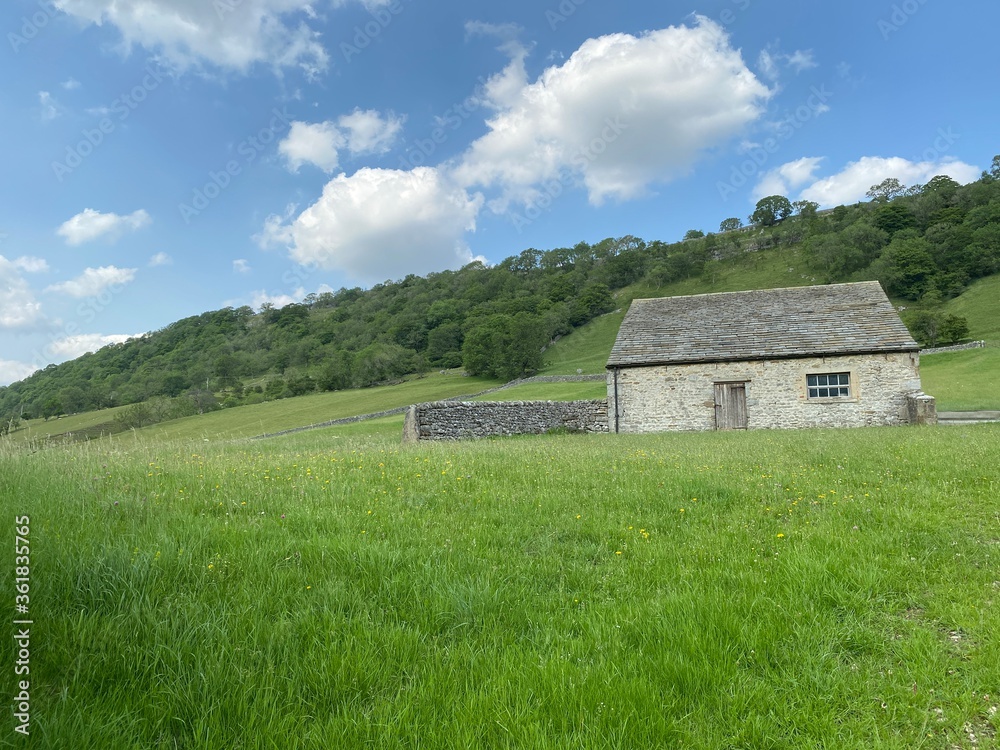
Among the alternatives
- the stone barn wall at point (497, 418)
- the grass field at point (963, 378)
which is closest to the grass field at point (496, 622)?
the stone barn wall at point (497, 418)

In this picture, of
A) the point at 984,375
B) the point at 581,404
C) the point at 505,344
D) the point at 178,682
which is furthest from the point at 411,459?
the point at 505,344

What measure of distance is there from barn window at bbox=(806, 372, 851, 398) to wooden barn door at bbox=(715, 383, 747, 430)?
2.71 meters

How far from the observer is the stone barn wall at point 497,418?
22.3 meters

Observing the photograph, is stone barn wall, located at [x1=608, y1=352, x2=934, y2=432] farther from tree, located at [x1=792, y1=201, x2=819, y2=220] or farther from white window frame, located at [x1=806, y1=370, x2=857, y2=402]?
tree, located at [x1=792, y1=201, x2=819, y2=220]

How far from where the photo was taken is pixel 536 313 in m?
102

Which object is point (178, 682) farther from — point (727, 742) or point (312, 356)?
point (312, 356)

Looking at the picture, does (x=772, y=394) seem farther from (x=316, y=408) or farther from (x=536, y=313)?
(x=536, y=313)

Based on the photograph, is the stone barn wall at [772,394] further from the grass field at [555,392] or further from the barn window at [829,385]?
the grass field at [555,392]

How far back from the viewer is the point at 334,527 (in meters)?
4.82

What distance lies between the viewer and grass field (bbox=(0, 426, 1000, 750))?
2389 millimetres

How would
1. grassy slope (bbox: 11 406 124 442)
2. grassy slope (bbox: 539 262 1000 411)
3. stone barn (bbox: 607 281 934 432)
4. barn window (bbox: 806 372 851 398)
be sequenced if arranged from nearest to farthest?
stone barn (bbox: 607 281 934 432), barn window (bbox: 806 372 851 398), grassy slope (bbox: 539 262 1000 411), grassy slope (bbox: 11 406 124 442)

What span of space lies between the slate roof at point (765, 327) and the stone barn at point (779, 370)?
0.05 meters

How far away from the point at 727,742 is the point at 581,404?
2309cm

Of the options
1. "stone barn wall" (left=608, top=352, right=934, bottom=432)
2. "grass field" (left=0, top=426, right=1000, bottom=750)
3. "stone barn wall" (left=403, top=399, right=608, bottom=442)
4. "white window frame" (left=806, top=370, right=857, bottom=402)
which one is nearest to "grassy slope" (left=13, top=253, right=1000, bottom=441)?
"stone barn wall" (left=608, top=352, right=934, bottom=432)
